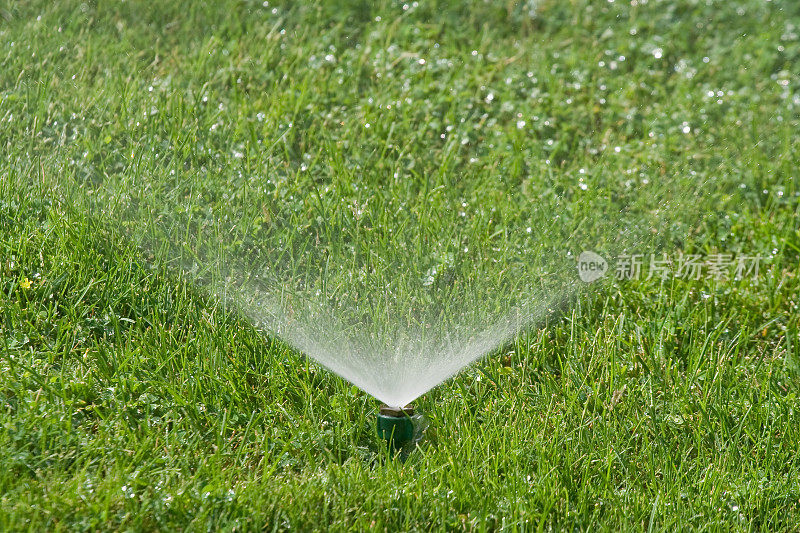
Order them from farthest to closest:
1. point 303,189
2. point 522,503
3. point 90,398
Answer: point 303,189 < point 90,398 < point 522,503

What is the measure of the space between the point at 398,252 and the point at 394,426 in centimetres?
86

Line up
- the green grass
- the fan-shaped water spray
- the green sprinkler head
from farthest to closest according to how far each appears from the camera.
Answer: the fan-shaped water spray, the green sprinkler head, the green grass

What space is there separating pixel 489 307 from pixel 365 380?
0.57 meters

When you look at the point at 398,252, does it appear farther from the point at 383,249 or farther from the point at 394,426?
the point at 394,426

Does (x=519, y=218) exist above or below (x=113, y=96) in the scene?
below

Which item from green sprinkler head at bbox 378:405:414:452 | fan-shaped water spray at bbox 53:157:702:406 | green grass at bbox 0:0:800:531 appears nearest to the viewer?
green grass at bbox 0:0:800:531

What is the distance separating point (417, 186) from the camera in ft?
11.7

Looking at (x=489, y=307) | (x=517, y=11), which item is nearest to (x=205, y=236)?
(x=489, y=307)

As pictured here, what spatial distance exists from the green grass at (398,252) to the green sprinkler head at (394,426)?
59mm

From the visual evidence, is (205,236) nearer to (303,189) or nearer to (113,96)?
(303,189)

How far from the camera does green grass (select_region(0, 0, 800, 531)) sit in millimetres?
2338

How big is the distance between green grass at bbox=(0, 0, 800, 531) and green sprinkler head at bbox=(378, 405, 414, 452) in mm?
59

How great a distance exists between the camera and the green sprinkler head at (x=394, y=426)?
8.02ft

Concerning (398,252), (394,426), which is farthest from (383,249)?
(394,426)
